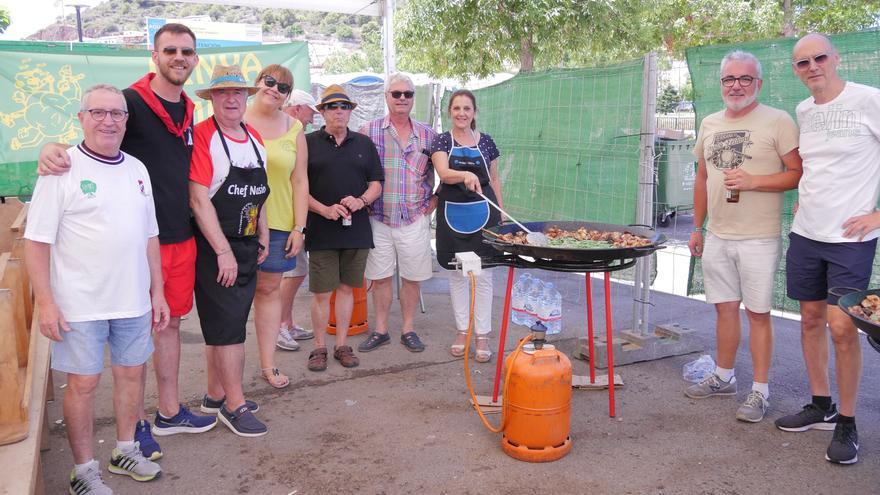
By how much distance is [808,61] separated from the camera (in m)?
3.48

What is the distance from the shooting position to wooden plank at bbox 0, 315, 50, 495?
248 centimetres

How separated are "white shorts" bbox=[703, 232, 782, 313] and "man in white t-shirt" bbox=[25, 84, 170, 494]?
10.4 feet

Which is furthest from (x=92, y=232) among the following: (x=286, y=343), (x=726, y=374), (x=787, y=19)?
(x=787, y=19)

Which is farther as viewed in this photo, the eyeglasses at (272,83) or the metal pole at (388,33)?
the metal pole at (388,33)

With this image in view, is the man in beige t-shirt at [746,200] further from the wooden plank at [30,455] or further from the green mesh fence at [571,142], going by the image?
the wooden plank at [30,455]

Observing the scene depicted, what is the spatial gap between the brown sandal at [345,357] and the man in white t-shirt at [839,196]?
9.76 feet

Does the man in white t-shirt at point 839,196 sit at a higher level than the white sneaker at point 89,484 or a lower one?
higher

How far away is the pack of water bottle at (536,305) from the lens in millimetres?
5905

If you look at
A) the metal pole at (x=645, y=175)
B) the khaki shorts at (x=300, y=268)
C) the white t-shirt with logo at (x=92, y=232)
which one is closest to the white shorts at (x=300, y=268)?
the khaki shorts at (x=300, y=268)

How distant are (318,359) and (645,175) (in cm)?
273

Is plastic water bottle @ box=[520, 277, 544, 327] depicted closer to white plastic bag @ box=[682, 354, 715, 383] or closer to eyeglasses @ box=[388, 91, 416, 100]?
white plastic bag @ box=[682, 354, 715, 383]

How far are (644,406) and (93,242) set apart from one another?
3195mm

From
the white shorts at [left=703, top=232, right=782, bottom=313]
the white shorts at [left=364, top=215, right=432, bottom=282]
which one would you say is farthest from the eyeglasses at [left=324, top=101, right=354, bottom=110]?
the white shorts at [left=703, top=232, right=782, bottom=313]

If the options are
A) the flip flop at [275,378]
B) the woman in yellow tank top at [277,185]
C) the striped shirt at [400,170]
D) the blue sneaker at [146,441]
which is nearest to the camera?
the blue sneaker at [146,441]
